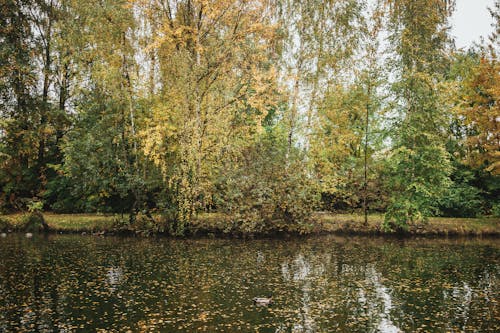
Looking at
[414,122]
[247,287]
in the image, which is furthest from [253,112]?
[247,287]

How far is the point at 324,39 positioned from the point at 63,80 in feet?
65.2

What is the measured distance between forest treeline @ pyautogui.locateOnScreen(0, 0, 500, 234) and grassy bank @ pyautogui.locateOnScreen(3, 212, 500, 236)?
73 centimetres

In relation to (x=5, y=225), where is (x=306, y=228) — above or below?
below

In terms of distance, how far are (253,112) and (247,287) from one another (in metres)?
14.8

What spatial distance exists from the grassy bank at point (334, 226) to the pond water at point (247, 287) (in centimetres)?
325

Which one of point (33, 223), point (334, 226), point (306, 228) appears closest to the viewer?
point (306, 228)

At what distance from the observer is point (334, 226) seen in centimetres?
2645

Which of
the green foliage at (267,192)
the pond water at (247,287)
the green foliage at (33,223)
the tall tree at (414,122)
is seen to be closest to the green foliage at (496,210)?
the tall tree at (414,122)

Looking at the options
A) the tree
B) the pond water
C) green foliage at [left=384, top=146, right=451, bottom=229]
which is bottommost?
the pond water

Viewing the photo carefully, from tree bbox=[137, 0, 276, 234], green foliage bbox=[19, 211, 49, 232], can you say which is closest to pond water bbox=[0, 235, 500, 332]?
tree bbox=[137, 0, 276, 234]

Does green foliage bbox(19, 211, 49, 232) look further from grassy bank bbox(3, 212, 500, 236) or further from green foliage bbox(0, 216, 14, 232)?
green foliage bbox(0, 216, 14, 232)

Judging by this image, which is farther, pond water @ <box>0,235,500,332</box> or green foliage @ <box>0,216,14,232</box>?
green foliage @ <box>0,216,14,232</box>

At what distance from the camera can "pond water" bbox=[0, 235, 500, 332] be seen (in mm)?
9688

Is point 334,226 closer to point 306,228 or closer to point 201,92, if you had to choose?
point 306,228
